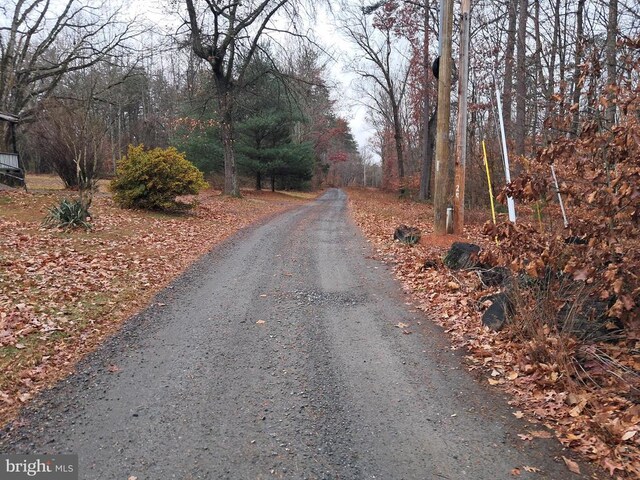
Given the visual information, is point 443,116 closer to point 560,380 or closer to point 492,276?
point 492,276

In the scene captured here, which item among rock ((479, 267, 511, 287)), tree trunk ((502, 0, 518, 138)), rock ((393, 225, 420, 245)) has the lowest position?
rock ((479, 267, 511, 287))

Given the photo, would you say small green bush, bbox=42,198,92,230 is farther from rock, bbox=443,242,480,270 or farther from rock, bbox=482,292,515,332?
rock, bbox=482,292,515,332

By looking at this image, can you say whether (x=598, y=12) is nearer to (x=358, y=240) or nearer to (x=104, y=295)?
(x=358, y=240)

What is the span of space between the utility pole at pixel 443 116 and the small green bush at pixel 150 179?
8.03 metres

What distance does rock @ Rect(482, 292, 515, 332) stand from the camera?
16.5 feet

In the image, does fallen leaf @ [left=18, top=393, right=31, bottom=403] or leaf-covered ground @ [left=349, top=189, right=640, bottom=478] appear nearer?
leaf-covered ground @ [left=349, top=189, right=640, bottom=478]

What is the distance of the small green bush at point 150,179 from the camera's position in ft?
45.4

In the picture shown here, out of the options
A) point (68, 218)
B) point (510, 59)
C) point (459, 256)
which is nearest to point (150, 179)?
point (68, 218)

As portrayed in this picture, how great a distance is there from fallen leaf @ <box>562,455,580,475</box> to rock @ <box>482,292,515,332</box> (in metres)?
2.13

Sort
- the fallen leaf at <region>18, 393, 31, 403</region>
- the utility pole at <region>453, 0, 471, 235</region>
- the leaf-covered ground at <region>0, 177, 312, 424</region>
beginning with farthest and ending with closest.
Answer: the utility pole at <region>453, 0, 471, 235</region>, the leaf-covered ground at <region>0, 177, 312, 424</region>, the fallen leaf at <region>18, 393, 31, 403</region>

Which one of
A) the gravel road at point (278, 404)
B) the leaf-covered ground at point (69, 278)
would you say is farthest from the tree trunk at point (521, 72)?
the gravel road at point (278, 404)

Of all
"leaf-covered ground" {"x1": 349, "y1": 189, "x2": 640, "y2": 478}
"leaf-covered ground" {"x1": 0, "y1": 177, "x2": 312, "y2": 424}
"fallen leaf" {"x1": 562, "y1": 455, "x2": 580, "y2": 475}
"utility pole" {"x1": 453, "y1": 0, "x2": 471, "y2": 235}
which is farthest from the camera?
"utility pole" {"x1": 453, "y1": 0, "x2": 471, "y2": 235}

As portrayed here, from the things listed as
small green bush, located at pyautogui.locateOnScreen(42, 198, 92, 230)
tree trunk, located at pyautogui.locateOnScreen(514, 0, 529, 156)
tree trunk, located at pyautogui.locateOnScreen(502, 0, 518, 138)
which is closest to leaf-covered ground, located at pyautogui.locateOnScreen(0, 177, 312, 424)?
small green bush, located at pyautogui.locateOnScreen(42, 198, 92, 230)

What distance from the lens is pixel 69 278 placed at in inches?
265
